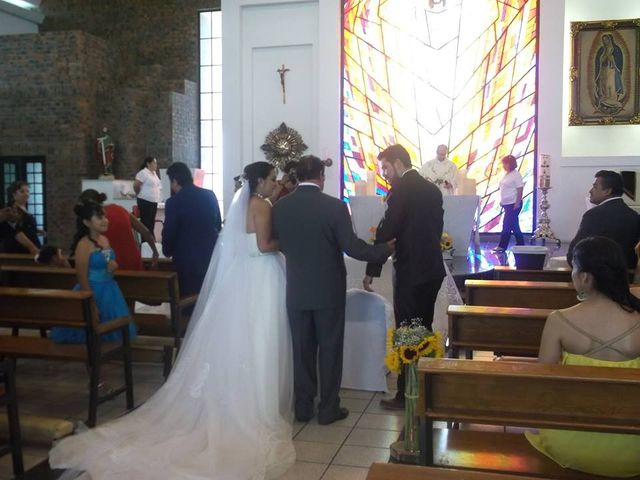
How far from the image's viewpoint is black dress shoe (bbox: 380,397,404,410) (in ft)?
15.3

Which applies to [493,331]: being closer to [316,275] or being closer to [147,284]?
[316,275]

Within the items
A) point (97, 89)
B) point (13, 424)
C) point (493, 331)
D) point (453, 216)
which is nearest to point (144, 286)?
point (13, 424)

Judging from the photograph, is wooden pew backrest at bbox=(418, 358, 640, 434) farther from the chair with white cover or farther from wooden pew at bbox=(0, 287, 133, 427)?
wooden pew at bbox=(0, 287, 133, 427)

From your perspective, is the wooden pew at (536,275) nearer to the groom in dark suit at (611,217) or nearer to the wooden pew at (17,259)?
the groom in dark suit at (611,217)

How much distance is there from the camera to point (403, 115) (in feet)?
41.8

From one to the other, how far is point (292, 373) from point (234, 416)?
1.92 feet

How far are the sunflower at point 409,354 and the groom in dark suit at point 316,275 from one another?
2.71 ft

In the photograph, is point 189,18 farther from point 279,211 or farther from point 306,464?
point 306,464

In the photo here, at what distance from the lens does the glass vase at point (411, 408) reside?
364 cm

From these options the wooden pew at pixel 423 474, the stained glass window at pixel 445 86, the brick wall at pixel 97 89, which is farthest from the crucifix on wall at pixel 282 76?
the wooden pew at pixel 423 474

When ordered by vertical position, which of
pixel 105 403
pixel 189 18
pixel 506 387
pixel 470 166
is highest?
pixel 189 18

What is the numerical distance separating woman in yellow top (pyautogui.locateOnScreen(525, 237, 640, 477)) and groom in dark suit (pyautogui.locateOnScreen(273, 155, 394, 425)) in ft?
5.93

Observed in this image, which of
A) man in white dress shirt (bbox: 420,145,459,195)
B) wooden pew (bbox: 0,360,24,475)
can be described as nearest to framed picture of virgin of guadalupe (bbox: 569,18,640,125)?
man in white dress shirt (bbox: 420,145,459,195)

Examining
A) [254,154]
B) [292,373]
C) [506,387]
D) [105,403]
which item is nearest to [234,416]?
[292,373]
